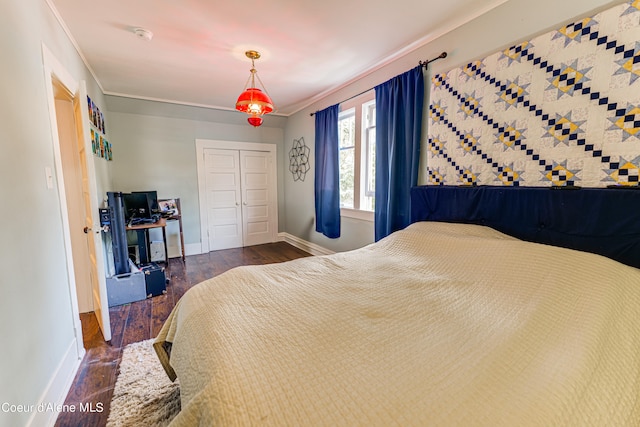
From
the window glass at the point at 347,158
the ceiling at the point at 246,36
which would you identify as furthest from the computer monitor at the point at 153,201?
the window glass at the point at 347,158

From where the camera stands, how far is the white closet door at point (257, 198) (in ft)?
16.2

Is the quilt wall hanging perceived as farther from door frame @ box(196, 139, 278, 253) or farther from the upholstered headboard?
door frame @ box(196, 139, 278, 253)

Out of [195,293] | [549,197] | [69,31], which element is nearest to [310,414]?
[195,293]

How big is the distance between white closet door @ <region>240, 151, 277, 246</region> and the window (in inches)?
76.3

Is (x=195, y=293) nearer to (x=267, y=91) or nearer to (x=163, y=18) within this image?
(x=163, y=18)

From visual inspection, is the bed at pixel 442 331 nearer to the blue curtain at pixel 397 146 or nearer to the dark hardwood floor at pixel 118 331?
the dark hardwood floor at pixel 118 331

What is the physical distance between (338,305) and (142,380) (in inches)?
56.8

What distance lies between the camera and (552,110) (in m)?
1.62

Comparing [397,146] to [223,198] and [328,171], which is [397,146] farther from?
[223,198]

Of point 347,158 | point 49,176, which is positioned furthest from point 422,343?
point 347,158

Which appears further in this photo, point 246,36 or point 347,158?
point 347,158

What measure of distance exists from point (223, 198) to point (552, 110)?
4502 mm

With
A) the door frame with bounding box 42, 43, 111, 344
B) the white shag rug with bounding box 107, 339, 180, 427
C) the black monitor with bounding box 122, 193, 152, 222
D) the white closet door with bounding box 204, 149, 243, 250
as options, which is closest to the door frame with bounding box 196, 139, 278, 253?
the white closet door with bounding box 204, 149, 243, 250

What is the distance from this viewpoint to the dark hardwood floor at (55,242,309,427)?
5.05ft
